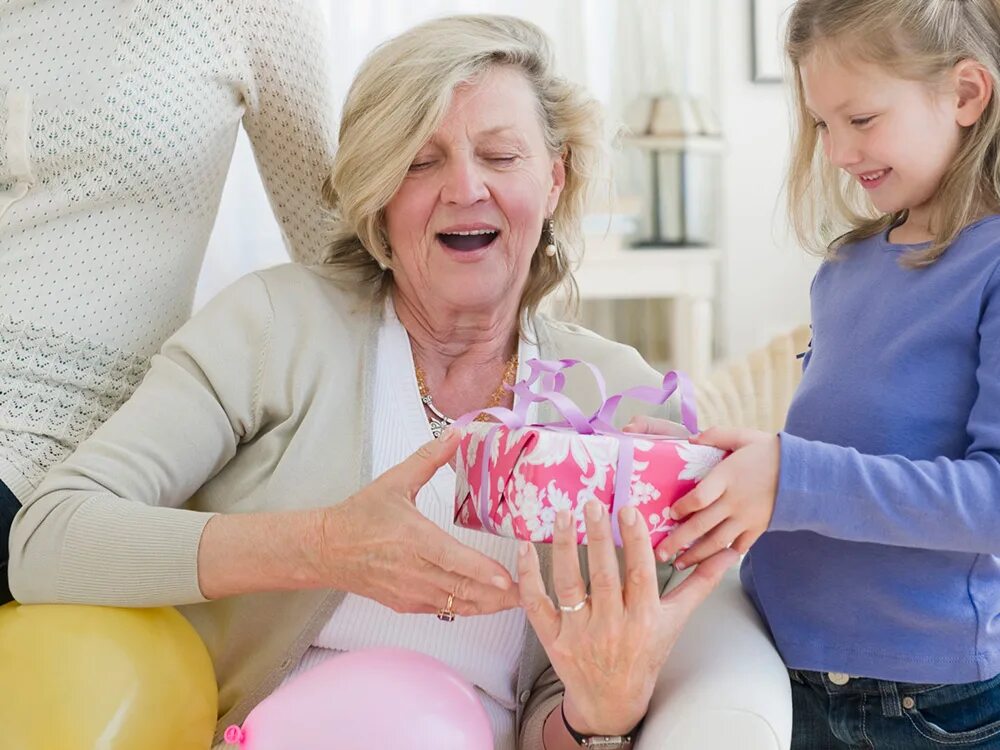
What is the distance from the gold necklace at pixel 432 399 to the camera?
5.10 ft

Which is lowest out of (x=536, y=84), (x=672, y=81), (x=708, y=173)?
(x=708, y=173)

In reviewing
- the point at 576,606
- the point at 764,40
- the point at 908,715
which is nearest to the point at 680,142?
the point at 764,40

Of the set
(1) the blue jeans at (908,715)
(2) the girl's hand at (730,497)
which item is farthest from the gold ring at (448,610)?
(1) the blue jeans at (908,715)

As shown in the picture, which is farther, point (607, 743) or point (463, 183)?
point (463, 183)

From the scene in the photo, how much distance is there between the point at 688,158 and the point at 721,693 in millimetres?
3557

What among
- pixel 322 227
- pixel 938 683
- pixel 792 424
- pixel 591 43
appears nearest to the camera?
pixel 938 683

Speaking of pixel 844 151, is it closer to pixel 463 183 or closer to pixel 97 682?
pixel 463 183

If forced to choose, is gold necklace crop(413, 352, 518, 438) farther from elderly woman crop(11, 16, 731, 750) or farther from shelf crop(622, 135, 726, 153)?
shelf crop(622, 135, 726, 153)

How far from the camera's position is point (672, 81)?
4.52 m

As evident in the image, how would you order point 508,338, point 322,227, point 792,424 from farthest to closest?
point 322,227
point 508,338
point 792,424

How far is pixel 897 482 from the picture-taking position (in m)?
1.18

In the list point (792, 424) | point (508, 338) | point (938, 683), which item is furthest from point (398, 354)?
point (938, 683)

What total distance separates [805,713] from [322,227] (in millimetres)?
973

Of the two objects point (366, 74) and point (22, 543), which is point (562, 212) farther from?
point (22, 543)
